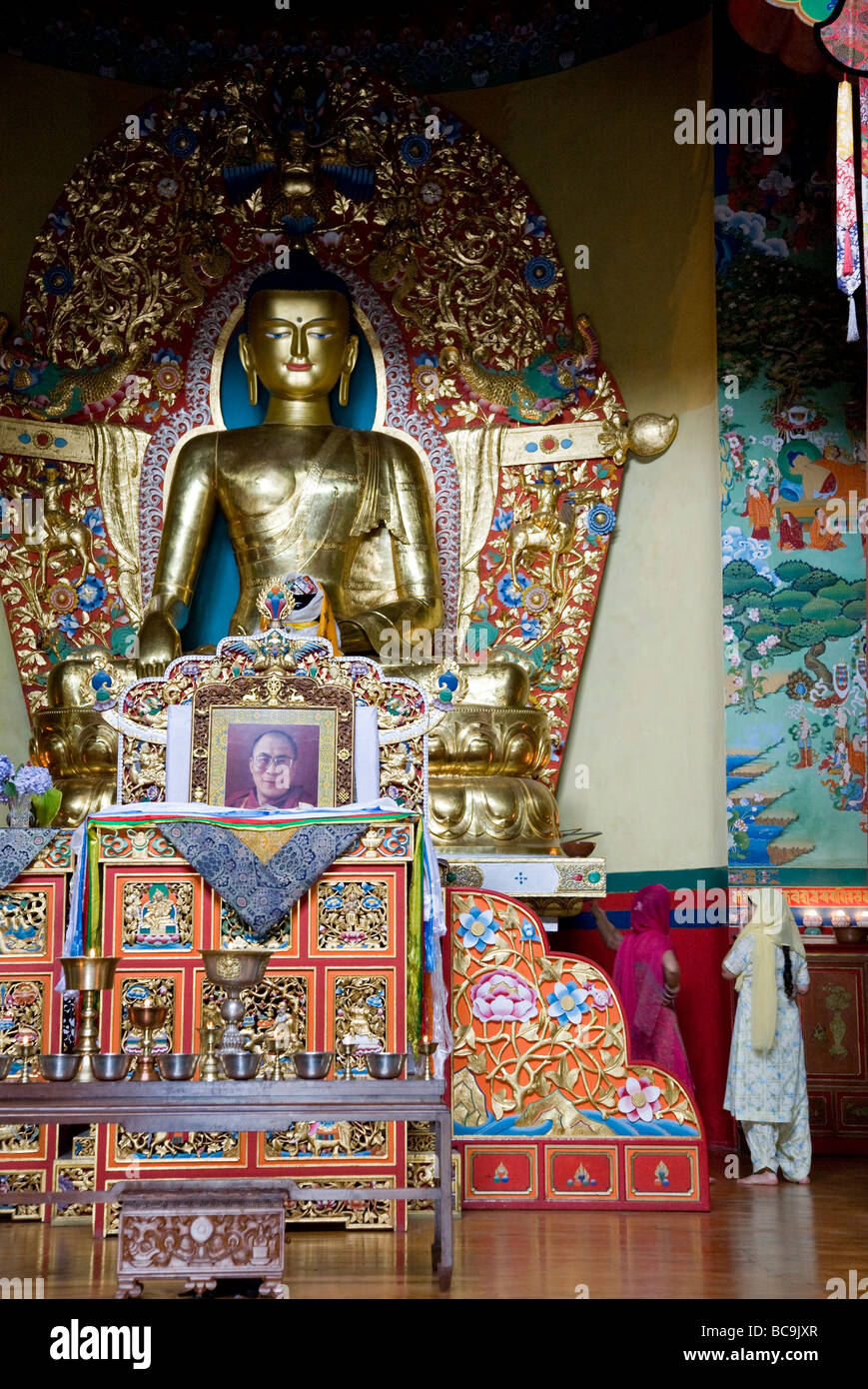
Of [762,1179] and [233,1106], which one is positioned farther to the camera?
[762,1179]

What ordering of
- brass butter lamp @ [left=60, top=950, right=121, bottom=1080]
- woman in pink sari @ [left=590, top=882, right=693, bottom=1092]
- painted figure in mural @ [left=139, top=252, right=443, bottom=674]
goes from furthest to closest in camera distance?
painted figure in mural @ [left=139, top=252, right=443, bottom=674], woman in pink sari @ [left=590, top=882, right=693, bottom=1092], brass butter lamp @ [left=60, top=950, right=121, bottom=1080]

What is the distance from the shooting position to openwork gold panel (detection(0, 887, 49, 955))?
5.36 meters

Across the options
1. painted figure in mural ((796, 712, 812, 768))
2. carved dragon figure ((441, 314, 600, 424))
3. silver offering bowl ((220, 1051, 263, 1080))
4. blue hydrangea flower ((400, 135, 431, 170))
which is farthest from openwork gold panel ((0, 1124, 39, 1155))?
blue hydrangea flower ((400, 135, 431, 170))

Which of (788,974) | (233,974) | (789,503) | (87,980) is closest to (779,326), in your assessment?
(789,503)

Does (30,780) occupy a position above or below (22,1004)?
above

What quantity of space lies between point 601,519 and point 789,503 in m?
0.98

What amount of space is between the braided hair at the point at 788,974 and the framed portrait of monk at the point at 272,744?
6.33 feet

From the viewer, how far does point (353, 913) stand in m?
5.19

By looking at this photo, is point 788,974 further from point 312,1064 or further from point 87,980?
point 87,980

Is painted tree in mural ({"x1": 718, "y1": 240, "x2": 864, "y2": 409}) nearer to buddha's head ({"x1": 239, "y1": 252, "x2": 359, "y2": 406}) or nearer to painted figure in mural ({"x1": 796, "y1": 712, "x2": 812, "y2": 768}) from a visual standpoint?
painted figure in mural ({"x1": 796, "y1": 712, "x2": 812, "y2": 768})

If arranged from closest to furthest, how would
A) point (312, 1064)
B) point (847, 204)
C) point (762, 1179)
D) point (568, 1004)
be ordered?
point (312, 1064) < point (847, 204) < point (568, 1004) < point (762, 1179)

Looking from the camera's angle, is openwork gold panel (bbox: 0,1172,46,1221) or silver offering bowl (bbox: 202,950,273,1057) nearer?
silver offering bowl (bbox: 202,950,273,1057)

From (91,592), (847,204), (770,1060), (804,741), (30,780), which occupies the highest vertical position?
(847,204)

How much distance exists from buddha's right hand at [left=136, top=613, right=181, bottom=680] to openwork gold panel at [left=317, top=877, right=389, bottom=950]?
210cm
